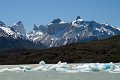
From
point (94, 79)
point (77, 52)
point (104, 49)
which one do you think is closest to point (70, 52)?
point (77, 52)

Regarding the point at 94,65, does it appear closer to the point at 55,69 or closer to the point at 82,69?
the point at 82,69

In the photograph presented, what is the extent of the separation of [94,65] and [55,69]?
18.6 feet

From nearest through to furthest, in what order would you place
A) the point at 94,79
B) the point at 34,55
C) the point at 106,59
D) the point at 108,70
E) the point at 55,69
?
Result: the point at 94,79 < the point at 108,70 < the point at 55,69 < the point at 106,59 < the point at 34,55

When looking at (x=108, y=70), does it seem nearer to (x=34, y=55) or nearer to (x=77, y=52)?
(x=77, y=52)

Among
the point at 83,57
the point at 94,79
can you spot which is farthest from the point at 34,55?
the point at 94,79

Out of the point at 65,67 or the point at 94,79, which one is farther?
the point at 65,67

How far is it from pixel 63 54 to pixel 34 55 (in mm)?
13676

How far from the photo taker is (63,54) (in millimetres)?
105188

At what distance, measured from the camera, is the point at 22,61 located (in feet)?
360

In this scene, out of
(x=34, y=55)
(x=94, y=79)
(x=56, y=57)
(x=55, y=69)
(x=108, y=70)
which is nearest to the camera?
(x=94, y=79)

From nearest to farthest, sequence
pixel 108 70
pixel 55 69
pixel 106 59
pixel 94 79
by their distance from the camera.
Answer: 1. pixel 94 79
2. pixel 108 70
3. pixel 55 69
4. pixel 106 59

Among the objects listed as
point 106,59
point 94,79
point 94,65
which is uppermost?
point 106,59

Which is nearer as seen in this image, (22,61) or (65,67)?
(65,67)

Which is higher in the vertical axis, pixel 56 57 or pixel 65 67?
pixel 56 57
